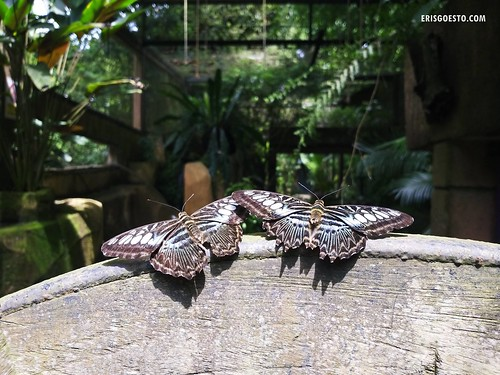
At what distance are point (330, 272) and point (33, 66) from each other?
2.06 metres

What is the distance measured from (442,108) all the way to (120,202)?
3159 mm

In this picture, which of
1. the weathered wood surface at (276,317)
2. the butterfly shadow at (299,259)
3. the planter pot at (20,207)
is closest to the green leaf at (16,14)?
the planter pot at (20,207)

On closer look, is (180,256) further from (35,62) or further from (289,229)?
(35,62)

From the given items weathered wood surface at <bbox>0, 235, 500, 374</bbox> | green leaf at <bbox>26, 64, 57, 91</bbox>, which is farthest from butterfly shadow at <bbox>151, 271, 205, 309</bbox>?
green leaf at <bbox>26, 64, 57, 91</bbox>

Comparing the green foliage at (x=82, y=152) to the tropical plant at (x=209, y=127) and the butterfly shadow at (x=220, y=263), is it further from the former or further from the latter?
the butterfly shadow at (x=220, y=263)

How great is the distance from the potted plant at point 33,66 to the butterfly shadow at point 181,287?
167 centimetres

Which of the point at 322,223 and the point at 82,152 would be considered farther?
the point at 82,152

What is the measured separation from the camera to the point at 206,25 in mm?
5996

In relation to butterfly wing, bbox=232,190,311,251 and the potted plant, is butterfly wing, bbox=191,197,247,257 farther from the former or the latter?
the potted plant

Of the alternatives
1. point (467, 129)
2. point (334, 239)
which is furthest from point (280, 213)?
point (467, 129)

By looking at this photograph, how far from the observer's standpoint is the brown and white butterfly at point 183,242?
0.93 meters

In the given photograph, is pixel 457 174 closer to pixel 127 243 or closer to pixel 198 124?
pixel 127 243

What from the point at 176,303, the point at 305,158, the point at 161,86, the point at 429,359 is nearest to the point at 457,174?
the point at 429,359

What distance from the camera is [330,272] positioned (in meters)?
0.95
